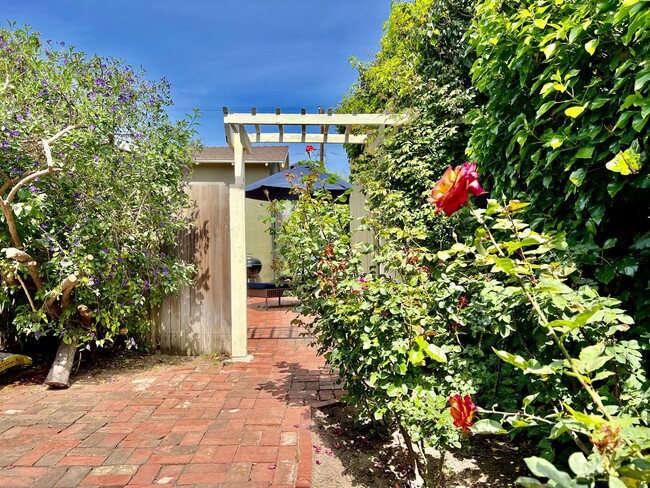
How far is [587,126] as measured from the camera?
155 cm

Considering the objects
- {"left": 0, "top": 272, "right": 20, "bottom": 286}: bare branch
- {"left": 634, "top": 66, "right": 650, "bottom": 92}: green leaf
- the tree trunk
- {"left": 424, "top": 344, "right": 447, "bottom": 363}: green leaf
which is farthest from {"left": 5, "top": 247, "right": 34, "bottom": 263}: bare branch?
{"left": 634, "top": 66, "right": 650, "bottom": 92}: green leaf

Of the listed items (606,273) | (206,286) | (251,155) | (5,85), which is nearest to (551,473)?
(606,273)

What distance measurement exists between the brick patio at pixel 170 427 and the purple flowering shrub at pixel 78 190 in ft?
2.06

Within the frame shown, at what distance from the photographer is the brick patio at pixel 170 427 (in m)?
2.05

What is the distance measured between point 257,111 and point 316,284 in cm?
273

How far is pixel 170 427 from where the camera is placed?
2615 mm

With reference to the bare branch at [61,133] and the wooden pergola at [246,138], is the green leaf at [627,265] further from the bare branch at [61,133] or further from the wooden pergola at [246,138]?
the bare branch at [61,133]

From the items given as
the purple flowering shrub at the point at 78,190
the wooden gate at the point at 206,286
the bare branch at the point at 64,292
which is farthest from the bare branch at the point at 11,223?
the wooden gate at the point at 206,286

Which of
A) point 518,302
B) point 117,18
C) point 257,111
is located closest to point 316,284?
point 518,302

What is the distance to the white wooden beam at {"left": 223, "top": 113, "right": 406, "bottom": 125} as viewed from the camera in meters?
4.39

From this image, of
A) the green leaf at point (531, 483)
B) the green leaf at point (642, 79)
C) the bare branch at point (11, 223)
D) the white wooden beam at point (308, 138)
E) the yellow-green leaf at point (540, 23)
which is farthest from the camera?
the white wooden beam at point (308, 138)

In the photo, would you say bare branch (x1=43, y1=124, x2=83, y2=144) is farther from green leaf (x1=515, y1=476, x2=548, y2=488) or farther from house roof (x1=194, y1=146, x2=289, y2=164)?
house roof (x1=194, y1=146, x2=289, y2=164)

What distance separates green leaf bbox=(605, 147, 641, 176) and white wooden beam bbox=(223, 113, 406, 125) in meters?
3.10

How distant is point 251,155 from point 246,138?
7.82 m
